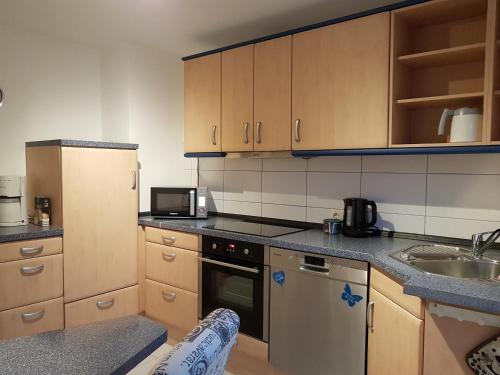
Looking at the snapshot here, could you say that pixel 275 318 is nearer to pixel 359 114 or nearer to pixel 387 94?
pixel 359 114

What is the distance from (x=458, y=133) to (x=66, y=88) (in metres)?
2.82

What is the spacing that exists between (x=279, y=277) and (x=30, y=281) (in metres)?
1.54

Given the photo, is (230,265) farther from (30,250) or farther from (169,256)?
(30,250)

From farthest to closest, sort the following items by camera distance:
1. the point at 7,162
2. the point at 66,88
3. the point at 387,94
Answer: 1. the point at 66,88
2. the point at 7,162
3. the point at 387,94

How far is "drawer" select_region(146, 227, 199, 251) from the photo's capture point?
2.66 meters

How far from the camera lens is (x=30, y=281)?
241cm

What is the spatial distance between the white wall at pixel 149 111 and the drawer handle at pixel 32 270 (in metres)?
0.91

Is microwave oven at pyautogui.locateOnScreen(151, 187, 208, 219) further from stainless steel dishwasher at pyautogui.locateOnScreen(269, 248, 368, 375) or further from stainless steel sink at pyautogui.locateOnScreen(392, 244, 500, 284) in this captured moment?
stainless steel sink at pyautogui.locateOnScreen(392, 244, 500, 284)

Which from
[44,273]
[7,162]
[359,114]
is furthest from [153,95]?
[359,114]

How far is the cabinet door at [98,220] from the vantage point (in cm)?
262

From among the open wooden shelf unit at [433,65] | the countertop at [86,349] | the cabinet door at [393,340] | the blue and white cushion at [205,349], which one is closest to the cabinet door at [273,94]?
the open wooden shelf unit at [433,65]

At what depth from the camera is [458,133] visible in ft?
6.17

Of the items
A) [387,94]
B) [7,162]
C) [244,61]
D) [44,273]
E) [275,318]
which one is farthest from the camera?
[7,162]

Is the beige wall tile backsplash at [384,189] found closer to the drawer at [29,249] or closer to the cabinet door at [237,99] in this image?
the cabinet door at [237,99]
